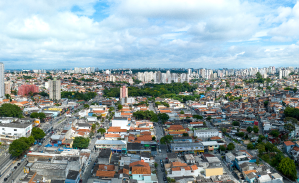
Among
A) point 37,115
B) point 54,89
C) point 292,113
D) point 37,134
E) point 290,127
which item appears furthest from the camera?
point 54,89

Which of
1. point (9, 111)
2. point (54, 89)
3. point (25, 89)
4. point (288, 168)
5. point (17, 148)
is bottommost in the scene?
point (288, 168)

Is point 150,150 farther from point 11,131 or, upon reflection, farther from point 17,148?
point 11,131

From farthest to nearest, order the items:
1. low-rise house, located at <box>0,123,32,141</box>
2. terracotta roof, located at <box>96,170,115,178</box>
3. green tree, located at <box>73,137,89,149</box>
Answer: low-rise house, located at <box>0,123,32,141</box>
green tree, located at <box>73,137,89,149</box>
terracotta roof, located at <box>96,170,115,178</box>

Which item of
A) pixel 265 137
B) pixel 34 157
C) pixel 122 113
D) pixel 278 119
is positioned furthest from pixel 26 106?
pixel 278 119

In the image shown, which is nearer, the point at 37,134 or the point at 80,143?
the point at 80,143

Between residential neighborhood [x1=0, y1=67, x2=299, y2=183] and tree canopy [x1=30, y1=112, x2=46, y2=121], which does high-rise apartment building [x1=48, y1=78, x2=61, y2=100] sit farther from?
tree canopy [x1=30, y1=112, x2=46, y2=121]

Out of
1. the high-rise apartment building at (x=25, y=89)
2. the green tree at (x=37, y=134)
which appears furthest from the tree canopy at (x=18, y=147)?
the high-rise apartment building at (x=25, y=89)

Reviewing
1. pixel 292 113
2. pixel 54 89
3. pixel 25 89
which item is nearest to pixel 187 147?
pixel 292 113

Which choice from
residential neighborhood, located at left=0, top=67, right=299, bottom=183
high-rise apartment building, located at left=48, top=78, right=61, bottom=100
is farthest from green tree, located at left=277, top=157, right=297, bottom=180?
high-rise apartment building, located at left=48, top=78, right=61, bottom=100
